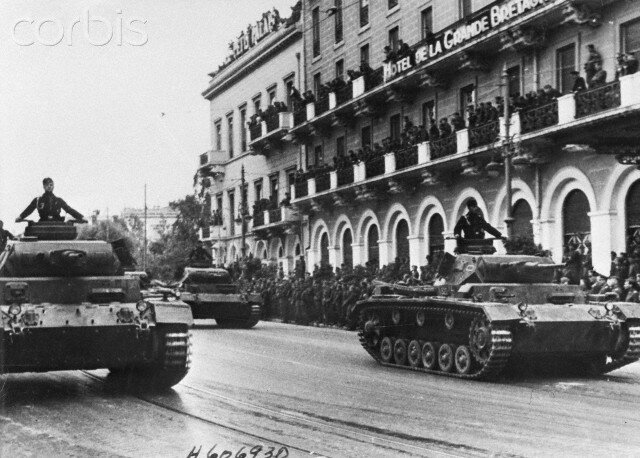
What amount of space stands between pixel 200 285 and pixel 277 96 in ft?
60.0

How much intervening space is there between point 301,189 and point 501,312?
2501 cm

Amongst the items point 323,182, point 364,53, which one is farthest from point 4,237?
point 364,53

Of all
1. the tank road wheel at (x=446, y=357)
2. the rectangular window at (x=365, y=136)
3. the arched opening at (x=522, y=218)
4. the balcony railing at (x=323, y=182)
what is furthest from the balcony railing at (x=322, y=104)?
the tank road wheel at (x=446, y=357)

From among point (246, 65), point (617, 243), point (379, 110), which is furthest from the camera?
point (246, 65)

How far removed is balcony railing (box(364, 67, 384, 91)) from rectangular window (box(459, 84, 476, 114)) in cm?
397

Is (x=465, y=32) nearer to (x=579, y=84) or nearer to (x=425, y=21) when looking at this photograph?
(x=425, y=21)

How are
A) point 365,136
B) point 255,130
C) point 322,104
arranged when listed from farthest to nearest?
point 255,130, point 322,104, point 365,136

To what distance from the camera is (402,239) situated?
31609mm

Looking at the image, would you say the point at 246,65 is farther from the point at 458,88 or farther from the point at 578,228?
the point at 578,228

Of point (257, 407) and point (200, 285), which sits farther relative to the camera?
point (200, 285)

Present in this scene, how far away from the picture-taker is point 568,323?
1277 cm

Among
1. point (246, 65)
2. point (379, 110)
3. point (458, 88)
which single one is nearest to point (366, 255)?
point (379, 110)

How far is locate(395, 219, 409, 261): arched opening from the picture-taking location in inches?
1233

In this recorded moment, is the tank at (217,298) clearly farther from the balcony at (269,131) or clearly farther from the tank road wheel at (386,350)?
the balcony at (269,131)
